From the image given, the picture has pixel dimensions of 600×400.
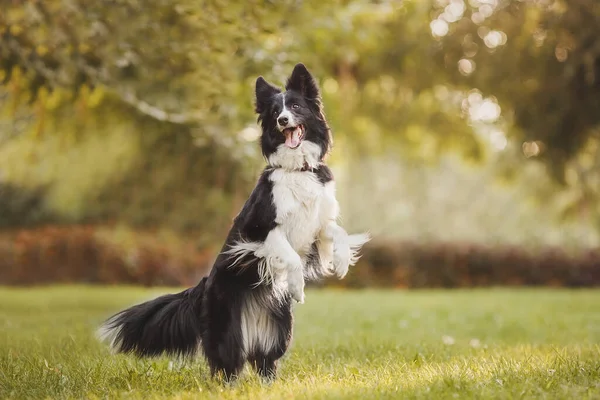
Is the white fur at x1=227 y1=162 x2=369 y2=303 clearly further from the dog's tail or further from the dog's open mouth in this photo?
the dog's tail

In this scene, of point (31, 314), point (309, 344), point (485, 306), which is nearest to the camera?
point (309, 344)

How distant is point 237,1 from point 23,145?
35.7ft

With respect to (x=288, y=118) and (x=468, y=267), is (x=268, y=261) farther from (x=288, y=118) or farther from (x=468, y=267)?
(x=468, y=267)

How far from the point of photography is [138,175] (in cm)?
1591

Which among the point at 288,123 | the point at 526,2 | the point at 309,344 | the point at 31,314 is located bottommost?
the point at 31,314

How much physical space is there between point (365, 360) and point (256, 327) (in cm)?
145

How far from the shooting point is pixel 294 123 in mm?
4570

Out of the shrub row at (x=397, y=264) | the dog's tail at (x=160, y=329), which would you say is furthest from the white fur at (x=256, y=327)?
the shrub row at (x=397, y=264)

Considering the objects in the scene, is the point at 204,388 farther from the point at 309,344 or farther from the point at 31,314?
the point at 31,314

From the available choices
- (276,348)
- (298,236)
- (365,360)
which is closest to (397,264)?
(365,360)

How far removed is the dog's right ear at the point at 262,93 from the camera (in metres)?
4.79

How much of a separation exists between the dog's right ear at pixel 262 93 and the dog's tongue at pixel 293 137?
0.97ft

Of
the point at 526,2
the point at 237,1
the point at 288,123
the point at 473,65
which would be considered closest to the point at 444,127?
the point at 473,65

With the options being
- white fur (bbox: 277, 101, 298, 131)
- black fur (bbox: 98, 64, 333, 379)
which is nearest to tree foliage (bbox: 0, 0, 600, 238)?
black fur (bbox: 98, 64, 333, 379)
